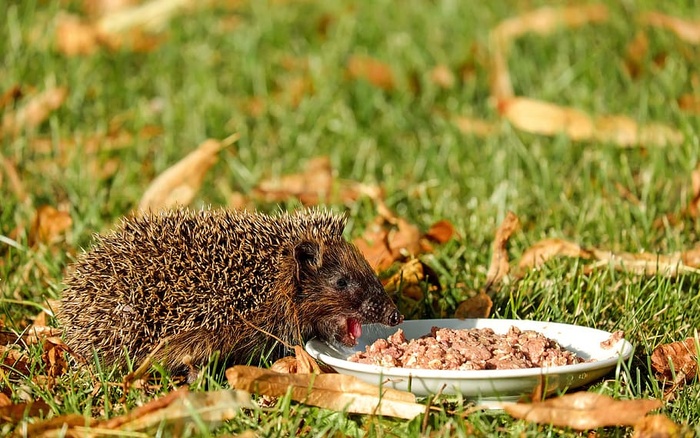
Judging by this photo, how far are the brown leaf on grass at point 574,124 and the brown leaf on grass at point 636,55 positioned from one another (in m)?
1.08

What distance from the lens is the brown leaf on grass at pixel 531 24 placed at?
851cm

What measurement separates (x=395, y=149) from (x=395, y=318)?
11.1ft

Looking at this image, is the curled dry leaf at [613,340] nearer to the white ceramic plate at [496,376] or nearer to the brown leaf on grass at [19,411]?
the white ceramic plate at [496,376]

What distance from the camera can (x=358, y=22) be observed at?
941 centimetres

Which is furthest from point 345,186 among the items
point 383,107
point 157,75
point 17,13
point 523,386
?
point 17,13

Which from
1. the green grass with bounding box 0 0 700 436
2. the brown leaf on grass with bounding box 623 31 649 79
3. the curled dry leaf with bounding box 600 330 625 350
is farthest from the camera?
the brown leaf on grass with bounding box 623 31 649 79

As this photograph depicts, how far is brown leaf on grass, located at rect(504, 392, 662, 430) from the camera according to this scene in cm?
375

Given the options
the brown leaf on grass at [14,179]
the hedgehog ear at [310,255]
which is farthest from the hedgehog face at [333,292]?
the brown leaf on grass at [14,179]

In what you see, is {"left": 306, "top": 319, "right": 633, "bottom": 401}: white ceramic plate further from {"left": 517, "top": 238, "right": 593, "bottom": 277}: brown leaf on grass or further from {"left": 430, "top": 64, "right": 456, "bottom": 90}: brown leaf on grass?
{"left": 430, "top": 64, "right": 456, "bottom": 90}: brown leaf on grass

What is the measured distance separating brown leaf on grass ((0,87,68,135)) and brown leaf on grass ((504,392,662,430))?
522cm

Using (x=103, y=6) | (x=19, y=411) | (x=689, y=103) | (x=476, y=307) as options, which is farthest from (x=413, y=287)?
(x=103, y=6)

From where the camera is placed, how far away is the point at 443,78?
28.4 ft

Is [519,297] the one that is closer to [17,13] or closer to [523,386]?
[523,386]

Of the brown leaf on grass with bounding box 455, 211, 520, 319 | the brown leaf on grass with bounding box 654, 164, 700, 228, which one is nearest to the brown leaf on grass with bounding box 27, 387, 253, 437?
the brown leaf on grass with bounding box 455, 211, 520, 319
